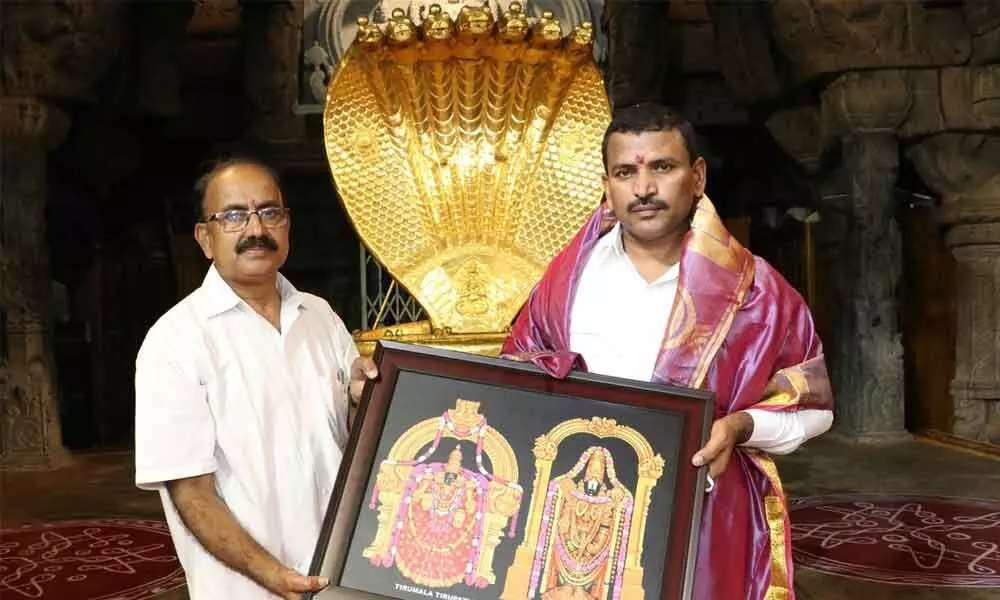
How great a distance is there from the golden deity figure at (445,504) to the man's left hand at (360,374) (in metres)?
0.11

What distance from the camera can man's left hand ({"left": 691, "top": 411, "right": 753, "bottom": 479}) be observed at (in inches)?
55.7

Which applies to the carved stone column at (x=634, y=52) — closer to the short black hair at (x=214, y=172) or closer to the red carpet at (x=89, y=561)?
the red carpet at (x=89, y=561)

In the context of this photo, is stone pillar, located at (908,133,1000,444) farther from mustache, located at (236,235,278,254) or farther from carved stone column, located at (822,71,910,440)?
mustache, located at (236,235,278,254)

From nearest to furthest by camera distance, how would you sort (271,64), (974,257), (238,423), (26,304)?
(238,423) → (26,304) → (974,257) → (271,64)

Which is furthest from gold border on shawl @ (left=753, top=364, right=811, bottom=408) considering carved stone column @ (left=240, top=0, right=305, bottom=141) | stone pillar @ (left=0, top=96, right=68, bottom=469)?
carved stone column @ (left=240, top=0, right=305, bottom=141)

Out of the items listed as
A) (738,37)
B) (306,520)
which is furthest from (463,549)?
(738,37)

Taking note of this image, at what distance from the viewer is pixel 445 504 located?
144 cm

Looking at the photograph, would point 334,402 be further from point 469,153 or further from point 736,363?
point 469,153

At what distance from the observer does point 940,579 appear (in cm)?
345

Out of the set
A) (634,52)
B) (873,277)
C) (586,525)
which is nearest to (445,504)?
(586,525)

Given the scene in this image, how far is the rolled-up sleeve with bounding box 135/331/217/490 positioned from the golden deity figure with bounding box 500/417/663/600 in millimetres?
482

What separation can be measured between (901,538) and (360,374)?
3.18m

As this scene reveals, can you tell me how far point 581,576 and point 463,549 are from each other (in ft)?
0.56

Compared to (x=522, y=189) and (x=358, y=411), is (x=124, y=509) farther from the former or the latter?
(x=358, y=411)
